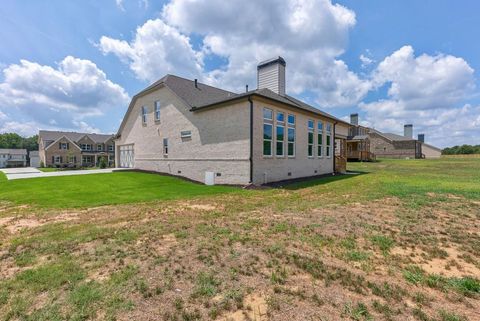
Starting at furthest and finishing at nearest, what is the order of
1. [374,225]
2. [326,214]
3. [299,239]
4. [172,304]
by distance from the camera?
[326,214], [374,225], [299,239], [172,304]

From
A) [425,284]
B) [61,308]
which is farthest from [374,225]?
[61,308]

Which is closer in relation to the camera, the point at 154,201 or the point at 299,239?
the point at 299,239

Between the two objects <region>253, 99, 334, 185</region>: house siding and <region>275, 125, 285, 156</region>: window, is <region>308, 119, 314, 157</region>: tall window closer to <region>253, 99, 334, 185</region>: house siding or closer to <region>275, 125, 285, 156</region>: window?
<region>253, 99, 334, 185</region>: house siding

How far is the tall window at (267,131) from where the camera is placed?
12680 mm

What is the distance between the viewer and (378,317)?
243cm

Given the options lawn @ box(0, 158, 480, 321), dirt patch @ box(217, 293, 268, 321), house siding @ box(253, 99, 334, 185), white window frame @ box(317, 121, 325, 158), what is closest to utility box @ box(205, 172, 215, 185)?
house siding @ box(253, 99, 334, 185)

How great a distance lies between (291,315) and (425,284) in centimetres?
198

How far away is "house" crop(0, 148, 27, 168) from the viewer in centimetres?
6469

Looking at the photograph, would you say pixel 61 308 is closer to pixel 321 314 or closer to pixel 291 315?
pixel 291 315

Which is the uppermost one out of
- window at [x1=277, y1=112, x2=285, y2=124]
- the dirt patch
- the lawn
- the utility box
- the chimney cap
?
the chimney cap

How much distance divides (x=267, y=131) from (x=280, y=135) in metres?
1.25

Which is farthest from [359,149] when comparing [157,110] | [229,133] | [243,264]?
[243,264]

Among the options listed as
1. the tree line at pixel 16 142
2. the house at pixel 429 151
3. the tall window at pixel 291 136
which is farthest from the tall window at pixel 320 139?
the tree line at pixel 16 142

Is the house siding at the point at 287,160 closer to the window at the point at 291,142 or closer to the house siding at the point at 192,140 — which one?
the window at the point at 291,142
